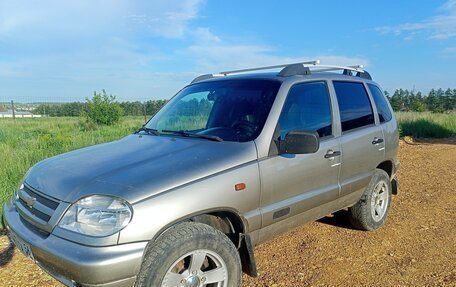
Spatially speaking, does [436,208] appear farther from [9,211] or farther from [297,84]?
[9,211]

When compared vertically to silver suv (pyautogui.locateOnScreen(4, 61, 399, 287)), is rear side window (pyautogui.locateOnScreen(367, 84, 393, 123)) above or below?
above

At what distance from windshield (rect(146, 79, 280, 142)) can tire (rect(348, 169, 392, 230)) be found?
1908mm

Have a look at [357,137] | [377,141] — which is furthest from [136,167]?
[377,141]

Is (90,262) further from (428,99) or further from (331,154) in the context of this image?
(428,99)

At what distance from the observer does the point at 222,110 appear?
3588 mm

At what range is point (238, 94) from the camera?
3.62 m

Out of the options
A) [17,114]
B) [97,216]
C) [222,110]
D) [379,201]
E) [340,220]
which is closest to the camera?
[97,216]

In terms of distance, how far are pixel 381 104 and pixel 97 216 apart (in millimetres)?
3818

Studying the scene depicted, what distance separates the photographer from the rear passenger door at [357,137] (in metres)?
3.96

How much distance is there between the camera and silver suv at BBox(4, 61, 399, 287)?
236 cm

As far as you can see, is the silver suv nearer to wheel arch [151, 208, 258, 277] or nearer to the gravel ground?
wheel arch [151, 208, 258, 277]

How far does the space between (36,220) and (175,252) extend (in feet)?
3.25

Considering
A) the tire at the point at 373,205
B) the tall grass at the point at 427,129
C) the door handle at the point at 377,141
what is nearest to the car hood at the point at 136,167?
the door handle at the point at 377,141

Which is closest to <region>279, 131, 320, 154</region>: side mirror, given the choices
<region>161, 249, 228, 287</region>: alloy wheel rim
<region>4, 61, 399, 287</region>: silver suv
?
<region>4, 61, 399, 287</region>: silver suv
